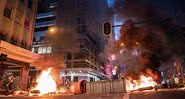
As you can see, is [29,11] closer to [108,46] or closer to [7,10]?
[7,10]

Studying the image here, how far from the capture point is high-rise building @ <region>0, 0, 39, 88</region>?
1841cm

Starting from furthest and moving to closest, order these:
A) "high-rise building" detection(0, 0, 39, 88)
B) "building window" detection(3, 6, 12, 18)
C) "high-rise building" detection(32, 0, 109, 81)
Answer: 1. "high-rise building" detection(32, 0, 109, 81)
2. "building window" detection(3, 6, 12, 18)
3. "high-rise building" detection(0, 0, 39, 88)

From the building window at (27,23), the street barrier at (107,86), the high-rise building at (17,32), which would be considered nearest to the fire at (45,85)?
the high-rise building at (17,32)

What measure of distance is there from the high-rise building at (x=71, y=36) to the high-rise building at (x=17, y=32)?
20.1 ft

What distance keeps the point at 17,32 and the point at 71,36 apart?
12163 mm

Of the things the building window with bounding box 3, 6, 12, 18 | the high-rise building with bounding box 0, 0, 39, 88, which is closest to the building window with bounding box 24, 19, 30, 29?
the high-rise building with bounding box 0, 0, 39, 88

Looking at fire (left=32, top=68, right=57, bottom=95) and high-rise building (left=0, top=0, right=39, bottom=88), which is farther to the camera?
high-rise building (left=0, top=0, right=39, bottom=88)

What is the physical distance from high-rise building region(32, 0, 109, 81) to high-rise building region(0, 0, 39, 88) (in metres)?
6.12

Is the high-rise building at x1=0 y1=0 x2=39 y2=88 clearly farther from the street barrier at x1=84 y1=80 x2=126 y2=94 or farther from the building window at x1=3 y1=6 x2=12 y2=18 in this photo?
the street barrier at x1=84 y1=80 x2=126 y2=94

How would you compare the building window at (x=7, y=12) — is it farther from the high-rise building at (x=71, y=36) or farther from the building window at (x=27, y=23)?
the high-rise building at (x=71, y=36)

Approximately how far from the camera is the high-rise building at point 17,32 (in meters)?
18.4

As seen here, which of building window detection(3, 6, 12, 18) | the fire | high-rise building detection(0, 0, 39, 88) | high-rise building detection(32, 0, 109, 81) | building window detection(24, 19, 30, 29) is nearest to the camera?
the fire

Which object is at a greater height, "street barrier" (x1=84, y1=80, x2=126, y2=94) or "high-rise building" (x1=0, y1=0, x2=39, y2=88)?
"high-rise building" (x1=0, y1=0, x2=39, y2=88)

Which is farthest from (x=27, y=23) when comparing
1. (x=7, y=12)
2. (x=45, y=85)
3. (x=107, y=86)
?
(x=107, y=86)
